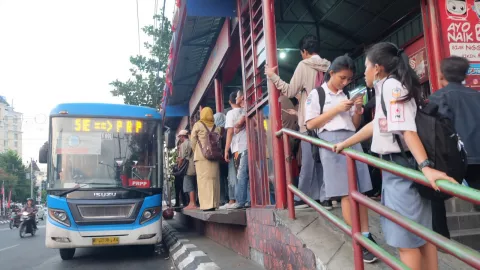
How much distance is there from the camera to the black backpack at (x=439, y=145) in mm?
2080

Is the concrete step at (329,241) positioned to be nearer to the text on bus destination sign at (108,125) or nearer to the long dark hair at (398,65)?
the long dark hair at (398,65)

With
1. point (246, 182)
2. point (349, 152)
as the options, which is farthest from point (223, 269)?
point (349, 152)

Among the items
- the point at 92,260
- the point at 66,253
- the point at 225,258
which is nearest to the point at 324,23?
the point at 225,258

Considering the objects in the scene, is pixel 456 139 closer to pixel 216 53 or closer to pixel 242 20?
pixel 242 20

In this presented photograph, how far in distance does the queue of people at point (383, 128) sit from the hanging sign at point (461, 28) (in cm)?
163

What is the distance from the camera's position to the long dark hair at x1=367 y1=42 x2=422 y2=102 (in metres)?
2.22

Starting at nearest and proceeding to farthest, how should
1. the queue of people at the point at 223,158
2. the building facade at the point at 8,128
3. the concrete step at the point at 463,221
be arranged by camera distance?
the concrete step at the point at 463,221 → the queue of people at the point at 223,158 → the building facade at the point at 8,128

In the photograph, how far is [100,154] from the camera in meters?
7.41

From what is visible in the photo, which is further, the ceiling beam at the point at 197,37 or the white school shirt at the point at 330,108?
the ceiling beam at the point at 197,37

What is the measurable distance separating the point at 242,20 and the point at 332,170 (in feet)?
11.2

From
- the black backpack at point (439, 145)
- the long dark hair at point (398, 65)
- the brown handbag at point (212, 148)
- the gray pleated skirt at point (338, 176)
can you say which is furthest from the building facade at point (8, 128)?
the black backpack at point (439, 145)

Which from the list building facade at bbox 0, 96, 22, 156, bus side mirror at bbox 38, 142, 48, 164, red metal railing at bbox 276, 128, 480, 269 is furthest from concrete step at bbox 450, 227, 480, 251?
building facade at bbox 0, 96, 22, 156

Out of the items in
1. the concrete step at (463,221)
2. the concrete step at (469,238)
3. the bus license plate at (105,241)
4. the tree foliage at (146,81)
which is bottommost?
the bus license plate at (105,241)

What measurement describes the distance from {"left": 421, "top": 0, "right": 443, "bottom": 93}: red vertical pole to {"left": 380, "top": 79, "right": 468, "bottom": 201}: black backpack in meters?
2.80
